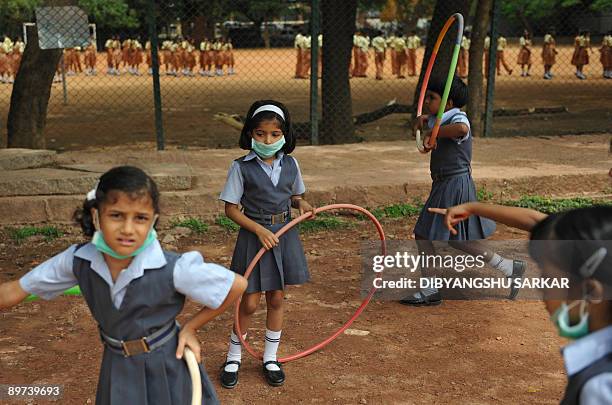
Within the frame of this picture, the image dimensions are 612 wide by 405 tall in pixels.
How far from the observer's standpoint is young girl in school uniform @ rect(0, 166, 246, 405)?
273 centimetres

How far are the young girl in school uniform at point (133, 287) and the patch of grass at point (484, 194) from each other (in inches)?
215

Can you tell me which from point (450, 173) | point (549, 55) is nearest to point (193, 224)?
point (450, 173)

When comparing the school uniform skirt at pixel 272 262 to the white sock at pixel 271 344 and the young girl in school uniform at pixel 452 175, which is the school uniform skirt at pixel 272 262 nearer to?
the white sock at pixel 271 344

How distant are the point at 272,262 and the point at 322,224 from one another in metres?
3.08

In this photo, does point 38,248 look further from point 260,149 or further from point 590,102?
point 590,102

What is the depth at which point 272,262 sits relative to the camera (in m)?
4.29

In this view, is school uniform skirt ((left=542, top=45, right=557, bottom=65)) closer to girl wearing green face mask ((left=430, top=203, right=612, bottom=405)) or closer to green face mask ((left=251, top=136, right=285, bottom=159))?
green face mask ((left=251, top=136, right=285, bottom=159))

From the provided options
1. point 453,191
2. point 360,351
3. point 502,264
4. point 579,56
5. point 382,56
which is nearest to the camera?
point 360,351

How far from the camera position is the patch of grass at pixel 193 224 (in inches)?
283

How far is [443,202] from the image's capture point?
17.6 ft

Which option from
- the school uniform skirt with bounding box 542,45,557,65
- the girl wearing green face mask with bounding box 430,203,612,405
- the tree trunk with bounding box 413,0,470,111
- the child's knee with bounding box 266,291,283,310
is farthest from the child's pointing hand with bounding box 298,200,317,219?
the school uniform skirt with bounding box 542,45,557,65

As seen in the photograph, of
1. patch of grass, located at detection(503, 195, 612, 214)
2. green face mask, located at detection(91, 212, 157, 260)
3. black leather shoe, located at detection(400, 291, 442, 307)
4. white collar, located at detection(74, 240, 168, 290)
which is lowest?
black leather shoe, located at detection(400, 291, 442, 307)

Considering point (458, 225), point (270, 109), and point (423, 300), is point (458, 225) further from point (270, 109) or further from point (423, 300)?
point (270, 109)

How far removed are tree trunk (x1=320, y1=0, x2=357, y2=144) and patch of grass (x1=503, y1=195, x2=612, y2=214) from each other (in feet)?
11.5
